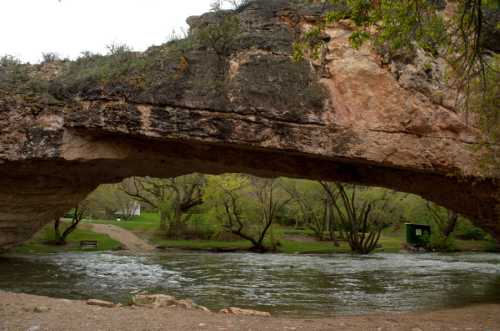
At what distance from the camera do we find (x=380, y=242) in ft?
139

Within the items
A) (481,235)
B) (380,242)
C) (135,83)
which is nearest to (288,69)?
(135,83)

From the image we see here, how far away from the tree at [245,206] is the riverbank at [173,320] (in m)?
24.7

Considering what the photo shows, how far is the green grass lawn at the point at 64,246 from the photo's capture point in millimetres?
30062

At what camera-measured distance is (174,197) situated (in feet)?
132

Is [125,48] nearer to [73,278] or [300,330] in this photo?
[73,278]

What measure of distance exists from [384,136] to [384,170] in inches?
97.8

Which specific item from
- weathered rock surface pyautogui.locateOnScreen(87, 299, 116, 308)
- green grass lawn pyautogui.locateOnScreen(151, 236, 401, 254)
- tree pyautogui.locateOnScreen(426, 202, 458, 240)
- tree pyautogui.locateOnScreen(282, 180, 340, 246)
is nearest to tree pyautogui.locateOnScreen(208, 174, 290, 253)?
green grass lawn pyautogui.locateOnScreen(151, 236, 401, 254)

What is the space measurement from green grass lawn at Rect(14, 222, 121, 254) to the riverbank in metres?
21.0

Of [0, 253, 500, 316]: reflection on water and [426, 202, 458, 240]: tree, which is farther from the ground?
[426, 202, 458, 240]: tree

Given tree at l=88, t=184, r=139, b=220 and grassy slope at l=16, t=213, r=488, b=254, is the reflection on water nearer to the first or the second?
grassy slope at l=16, t=213, r=488, b=254


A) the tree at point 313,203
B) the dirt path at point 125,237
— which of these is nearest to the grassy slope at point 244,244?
the dirt path at point 125,237

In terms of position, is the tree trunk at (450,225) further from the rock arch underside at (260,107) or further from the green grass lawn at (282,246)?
the rock arch underside at (260,107)

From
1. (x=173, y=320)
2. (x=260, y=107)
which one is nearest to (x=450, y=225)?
(x=260, y=107)

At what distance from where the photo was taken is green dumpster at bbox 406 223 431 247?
39.2 meters
